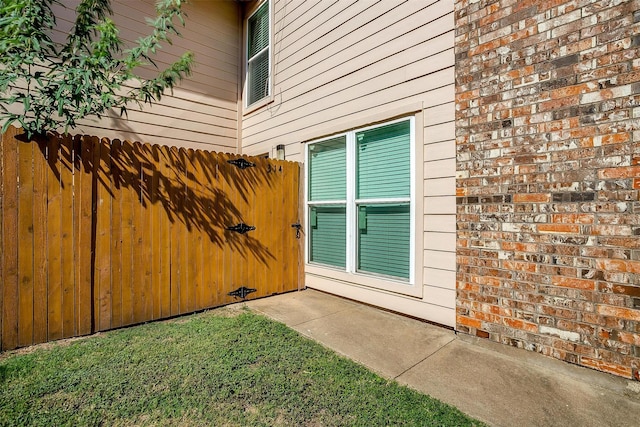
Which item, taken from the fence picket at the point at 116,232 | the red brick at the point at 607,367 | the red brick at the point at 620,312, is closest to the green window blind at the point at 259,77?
the fence picket at the point at 116,232

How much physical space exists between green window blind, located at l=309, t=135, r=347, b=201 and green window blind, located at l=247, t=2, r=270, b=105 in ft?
6.45

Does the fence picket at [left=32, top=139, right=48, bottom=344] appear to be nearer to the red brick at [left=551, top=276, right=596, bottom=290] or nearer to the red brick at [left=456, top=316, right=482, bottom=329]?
the red brick at [left=456, top=316, right=482, bottom=329]

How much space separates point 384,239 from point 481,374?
1724 mm

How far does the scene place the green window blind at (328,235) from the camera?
4.25 metres

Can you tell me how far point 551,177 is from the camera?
8.04 feet

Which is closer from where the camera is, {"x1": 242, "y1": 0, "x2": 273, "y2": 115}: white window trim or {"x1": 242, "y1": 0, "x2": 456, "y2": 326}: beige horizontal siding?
{"x1": 242, "y1": 0, "x2": 456, "y2": 326}: beige horizontal siding

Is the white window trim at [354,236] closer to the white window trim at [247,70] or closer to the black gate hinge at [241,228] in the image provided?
the black gate hinge at [241,228]

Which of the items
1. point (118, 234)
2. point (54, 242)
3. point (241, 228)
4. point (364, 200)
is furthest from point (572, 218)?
point (54, 242)

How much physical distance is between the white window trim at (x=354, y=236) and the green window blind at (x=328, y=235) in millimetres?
76

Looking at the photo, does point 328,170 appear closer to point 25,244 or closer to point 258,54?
point 258,54

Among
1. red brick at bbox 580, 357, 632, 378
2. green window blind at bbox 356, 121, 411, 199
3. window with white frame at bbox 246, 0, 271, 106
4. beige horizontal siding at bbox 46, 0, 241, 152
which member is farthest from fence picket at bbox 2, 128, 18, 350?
red brick at bbox 580, 357, 632, 378

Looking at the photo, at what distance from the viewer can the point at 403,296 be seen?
343 centimetres

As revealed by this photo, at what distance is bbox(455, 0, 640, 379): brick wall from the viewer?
2.16m

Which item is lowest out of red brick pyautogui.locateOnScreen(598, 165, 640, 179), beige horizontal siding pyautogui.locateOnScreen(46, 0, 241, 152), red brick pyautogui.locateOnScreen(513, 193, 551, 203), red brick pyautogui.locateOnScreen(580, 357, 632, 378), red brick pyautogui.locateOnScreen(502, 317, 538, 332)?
red brick pyautogui.locateOnScreen(580, 357, 632, 378)
